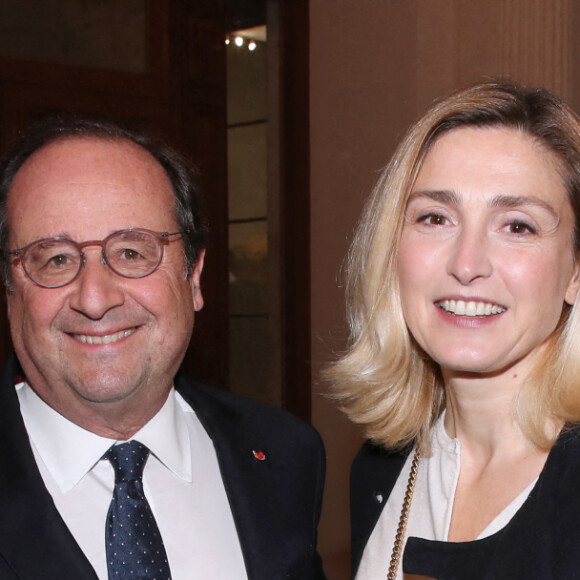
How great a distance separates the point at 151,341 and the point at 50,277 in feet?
0.82

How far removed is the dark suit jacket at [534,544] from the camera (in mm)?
1603

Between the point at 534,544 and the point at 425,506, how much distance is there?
38 centimetres

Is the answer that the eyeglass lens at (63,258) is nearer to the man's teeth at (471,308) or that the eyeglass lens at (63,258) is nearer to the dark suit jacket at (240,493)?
the dark suit jacket at (240,493)

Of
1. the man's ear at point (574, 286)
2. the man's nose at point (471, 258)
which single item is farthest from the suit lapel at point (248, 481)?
the man's ear at point (574, 286)

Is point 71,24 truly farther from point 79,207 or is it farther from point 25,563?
point 25,563

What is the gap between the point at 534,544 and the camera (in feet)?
5.38

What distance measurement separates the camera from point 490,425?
191 cm

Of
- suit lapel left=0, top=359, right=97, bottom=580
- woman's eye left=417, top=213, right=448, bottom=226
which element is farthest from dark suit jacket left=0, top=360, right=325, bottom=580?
woman's eye left=417, top=213, right=448, bottom=226

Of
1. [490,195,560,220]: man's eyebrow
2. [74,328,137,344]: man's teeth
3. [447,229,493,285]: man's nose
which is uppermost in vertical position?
[490,195,560,220]: man's eyebrow

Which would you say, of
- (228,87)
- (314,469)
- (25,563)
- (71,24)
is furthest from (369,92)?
(25,563)

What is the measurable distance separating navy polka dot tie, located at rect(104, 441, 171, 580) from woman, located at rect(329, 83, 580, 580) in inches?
20.2

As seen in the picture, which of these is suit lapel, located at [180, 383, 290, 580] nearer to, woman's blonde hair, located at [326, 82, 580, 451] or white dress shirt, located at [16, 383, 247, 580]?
white dress shirt, located at [16, 383, 247, 580]

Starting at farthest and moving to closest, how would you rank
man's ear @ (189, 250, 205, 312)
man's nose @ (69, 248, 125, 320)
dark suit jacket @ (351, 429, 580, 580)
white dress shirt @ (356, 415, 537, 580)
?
man's ear @ (189, 250, 205, 312) → white dress shirt @ (356, 415, 537, 580) → man's nose @ (69, 248, 125, 320) → dark suit jacket @ (351, 429, 580, 580)

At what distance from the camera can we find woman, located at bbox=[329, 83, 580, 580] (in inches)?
67.6
